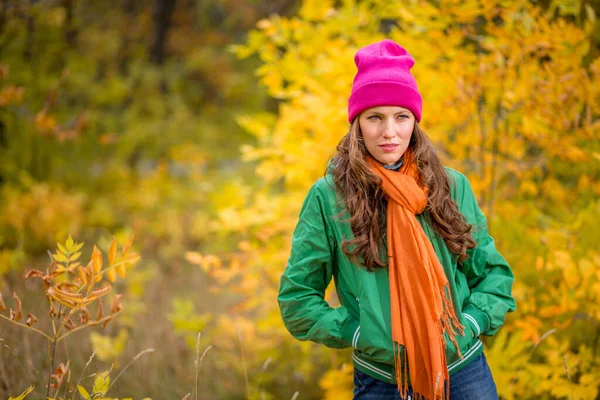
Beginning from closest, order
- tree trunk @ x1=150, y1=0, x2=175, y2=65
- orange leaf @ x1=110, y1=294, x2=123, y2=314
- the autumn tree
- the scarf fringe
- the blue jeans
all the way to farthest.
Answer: the scarf fringe, the blue jeans, orange leaf @ x1=110, y1=294, x2=123, y2=314, the autumn tree, tree trunk @ x1=150, y1=0, x2=175, y2=65

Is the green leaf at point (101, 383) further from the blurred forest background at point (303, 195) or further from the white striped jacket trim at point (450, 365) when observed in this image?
the white striped jacket trim at point (450, 365)

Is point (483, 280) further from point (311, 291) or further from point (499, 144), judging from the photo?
point (499, 144)

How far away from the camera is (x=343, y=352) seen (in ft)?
9.88

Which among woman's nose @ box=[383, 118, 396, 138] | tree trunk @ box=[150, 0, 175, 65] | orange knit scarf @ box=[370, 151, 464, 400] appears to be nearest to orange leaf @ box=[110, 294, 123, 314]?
orange knit scarf @ box=[370, 151, 464, 400]

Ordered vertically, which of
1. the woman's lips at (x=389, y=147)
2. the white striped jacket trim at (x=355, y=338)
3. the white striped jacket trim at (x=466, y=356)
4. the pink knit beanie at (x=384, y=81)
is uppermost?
the pink knit beanie at (x=384, y=81)

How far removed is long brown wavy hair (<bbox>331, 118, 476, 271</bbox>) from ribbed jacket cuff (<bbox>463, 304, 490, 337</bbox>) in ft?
0.58

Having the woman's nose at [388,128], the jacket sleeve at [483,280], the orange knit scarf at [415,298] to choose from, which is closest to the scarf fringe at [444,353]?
the orange knit scarf at [415,298]

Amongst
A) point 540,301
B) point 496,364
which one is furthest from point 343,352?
point 540,301

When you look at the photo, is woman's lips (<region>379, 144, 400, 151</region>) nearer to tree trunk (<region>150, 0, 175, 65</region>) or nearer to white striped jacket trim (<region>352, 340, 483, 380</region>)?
white striped jacket trim (<region>352, 340, 483, 380</region>)

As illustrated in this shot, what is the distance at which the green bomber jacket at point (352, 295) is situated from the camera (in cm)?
157

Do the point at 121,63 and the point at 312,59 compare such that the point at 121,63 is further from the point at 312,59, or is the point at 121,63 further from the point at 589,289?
the point at 589,289

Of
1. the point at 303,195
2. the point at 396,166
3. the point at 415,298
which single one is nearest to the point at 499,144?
the point at 303,195

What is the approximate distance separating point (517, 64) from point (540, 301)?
1349mm

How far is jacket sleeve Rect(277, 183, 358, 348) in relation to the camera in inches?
62.8
